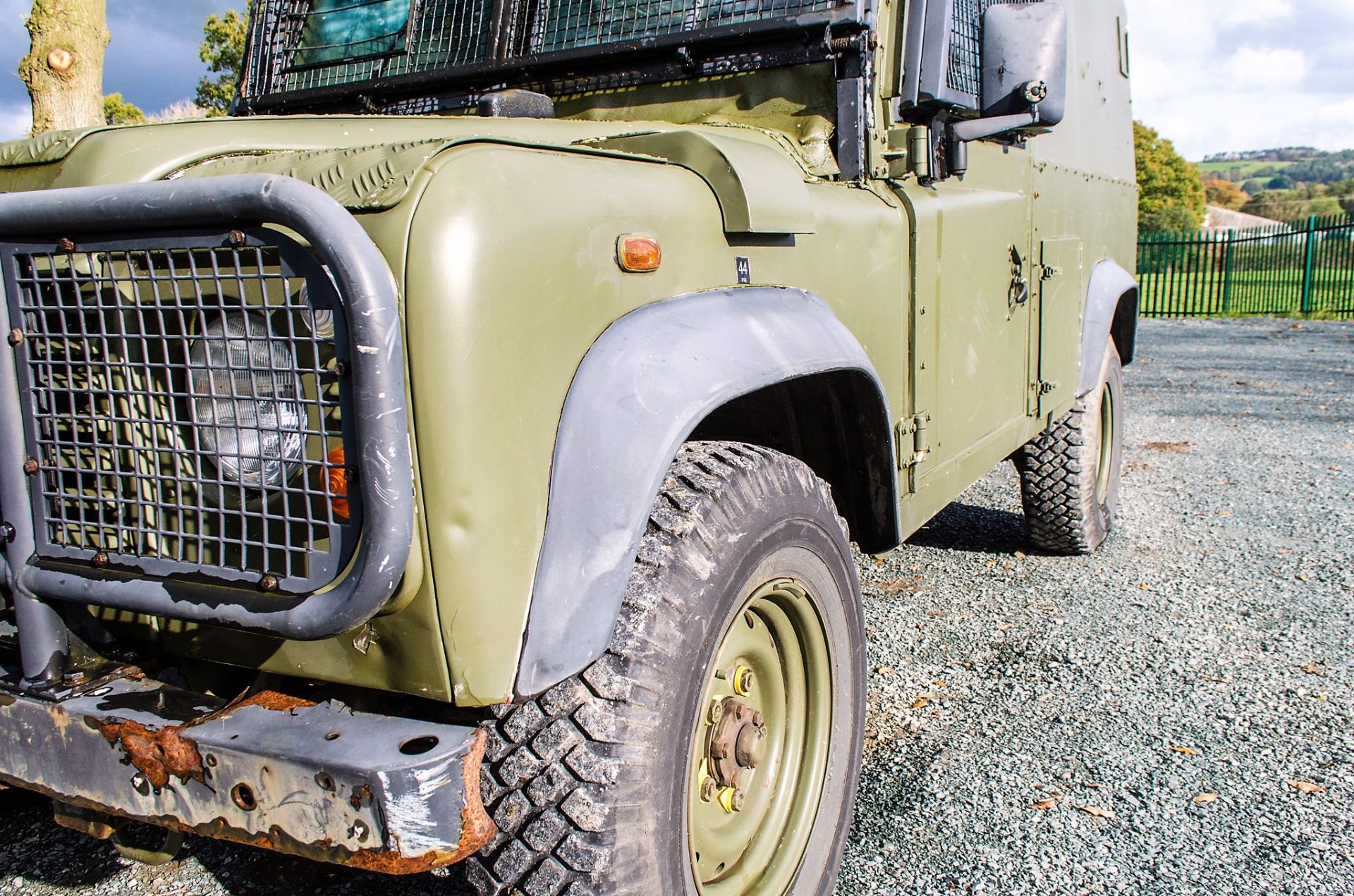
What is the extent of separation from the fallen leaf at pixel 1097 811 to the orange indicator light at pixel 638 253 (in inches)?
70.9

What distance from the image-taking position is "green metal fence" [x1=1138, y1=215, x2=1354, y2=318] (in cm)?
1588

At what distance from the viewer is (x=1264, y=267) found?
16.9 metres

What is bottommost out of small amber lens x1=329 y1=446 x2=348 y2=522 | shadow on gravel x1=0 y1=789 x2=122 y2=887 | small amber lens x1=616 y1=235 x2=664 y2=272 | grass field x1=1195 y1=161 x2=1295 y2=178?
shadow on gravel x1=0 y1=789 x2=122 y2=887

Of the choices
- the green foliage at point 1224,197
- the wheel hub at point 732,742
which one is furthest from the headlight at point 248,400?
the green foliage at point 1224,197

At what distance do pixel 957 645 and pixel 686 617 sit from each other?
7.53 ft

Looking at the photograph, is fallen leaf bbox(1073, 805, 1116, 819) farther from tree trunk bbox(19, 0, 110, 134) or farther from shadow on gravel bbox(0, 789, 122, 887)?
tree trunk bbox(19, 0, 110, 134)

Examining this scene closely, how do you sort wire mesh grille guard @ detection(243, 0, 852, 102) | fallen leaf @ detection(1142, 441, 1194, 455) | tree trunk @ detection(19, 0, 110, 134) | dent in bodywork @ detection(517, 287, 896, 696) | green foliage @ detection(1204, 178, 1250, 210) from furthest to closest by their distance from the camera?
1. green foliage @ detection(1204, 178, 1250, 210)
2. fallen leaf @ detection(1142, 441, 1194, 455)
3. tree trunk @ detection(19, 0, 110, 134)
4. wire mesh grille guard @ detection(243, 0, 852, 102)
5. dent in bodywork @ detection(517, 287, 896, 696)

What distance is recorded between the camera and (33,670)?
155 cm

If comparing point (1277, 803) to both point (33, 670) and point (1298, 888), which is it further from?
point (33, 670)

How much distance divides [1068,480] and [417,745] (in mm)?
3456

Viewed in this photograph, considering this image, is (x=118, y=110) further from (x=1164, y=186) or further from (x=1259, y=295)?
(x=1164, y=186)

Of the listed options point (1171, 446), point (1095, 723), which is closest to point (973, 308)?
point (1095, 723)

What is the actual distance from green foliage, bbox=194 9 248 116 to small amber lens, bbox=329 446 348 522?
12420 mm

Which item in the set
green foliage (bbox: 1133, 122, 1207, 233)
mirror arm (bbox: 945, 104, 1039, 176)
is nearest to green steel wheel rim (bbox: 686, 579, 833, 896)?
mirror arm (bbox: 945, 104, 1039, 176)
